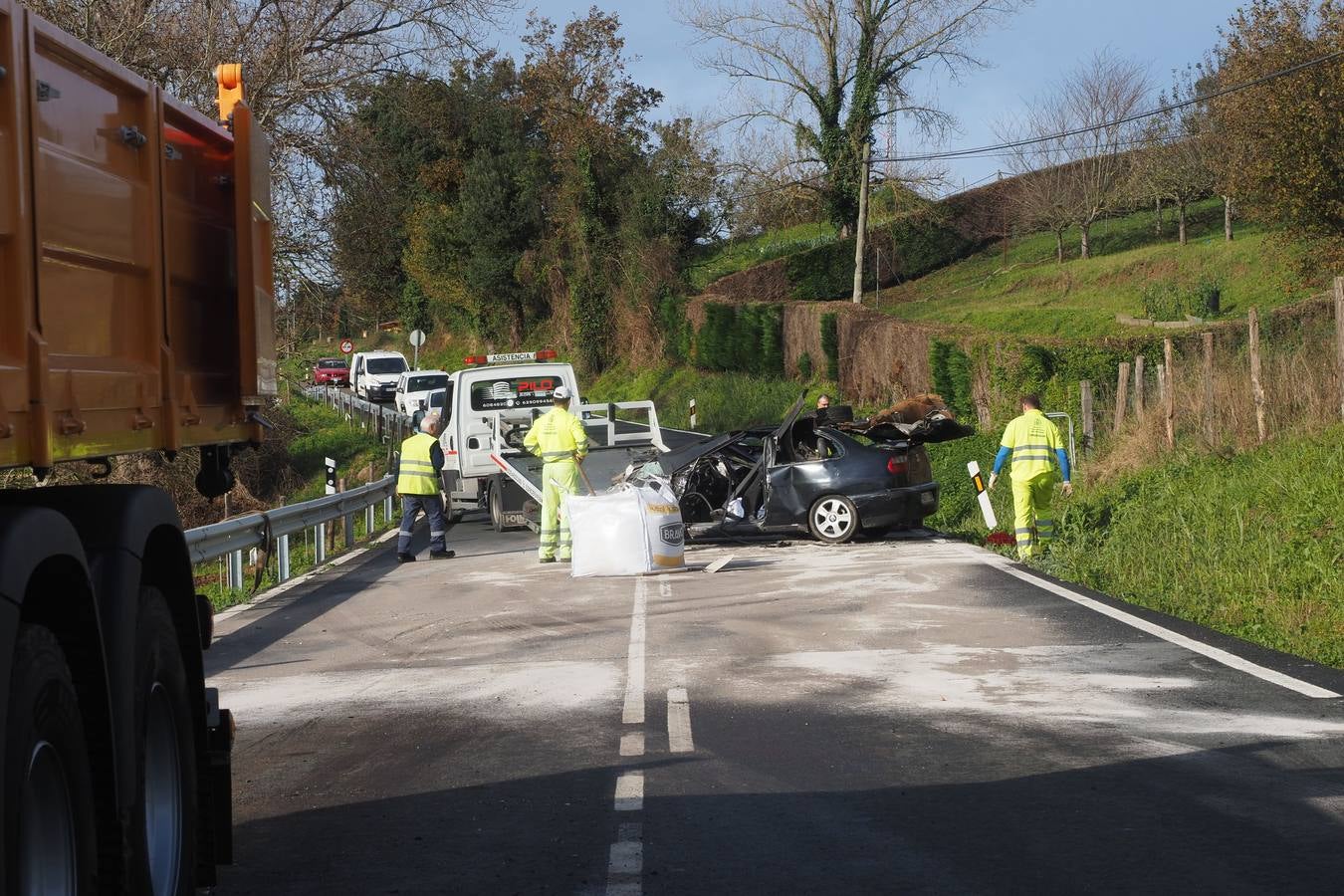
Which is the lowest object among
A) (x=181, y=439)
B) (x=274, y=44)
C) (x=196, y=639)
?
(x=196, y=639)

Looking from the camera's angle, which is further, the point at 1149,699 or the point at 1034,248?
the point at 1034,248

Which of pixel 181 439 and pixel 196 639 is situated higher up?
pixel 181 439

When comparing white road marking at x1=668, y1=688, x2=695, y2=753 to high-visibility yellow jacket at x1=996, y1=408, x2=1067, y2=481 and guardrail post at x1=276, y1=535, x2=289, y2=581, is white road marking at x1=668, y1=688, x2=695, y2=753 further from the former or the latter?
guardrail post at x1=276, y1=535, x2=289, y2=581

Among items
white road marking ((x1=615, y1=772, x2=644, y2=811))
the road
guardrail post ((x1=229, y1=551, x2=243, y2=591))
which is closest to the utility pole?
guardrail post ((x1=229, y1=551, x2=243, y2=591))

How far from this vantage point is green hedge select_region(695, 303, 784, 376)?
42.6 meters

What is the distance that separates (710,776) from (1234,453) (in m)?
13.3

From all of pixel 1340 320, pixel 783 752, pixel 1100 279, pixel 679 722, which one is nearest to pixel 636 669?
pixel 679 722

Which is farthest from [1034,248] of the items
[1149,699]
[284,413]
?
[1149,699]

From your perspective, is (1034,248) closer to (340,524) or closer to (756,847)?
(340,524)

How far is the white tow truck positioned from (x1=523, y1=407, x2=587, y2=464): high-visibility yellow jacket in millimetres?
3755

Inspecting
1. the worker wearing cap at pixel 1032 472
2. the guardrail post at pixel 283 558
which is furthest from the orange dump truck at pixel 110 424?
the worker wearing cap at pixel 1032 472

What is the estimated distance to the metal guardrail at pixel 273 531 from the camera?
43.9 feet

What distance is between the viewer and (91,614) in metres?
3.81

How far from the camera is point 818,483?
1800 cm
